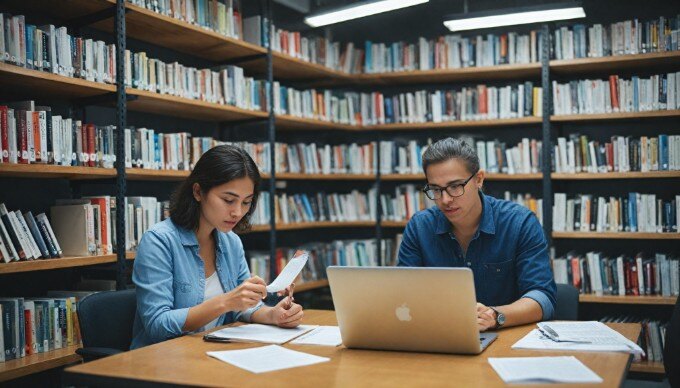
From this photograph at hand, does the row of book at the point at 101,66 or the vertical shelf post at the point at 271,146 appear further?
the vertical shelf post at the point at 271,146

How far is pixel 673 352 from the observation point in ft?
6.62

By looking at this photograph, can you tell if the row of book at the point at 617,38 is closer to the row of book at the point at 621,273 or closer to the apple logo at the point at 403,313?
the row of book at the point at 621,273

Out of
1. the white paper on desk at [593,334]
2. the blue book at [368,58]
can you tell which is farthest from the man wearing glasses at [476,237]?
the blue book at [368,58]

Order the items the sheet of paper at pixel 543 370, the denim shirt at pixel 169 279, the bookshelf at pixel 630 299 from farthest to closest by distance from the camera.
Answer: the bookshelf at pixel 630 299 → the denim shirt at pixel 169 279 → the sheet of paper at pixel 543 370

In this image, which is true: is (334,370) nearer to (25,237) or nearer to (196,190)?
(196,190)

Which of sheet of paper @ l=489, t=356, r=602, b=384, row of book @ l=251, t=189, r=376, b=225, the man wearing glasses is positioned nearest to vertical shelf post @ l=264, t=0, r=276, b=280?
row of book @ l=251, t=189, r=376, b=225

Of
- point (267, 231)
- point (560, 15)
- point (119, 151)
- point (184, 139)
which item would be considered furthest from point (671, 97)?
point (119, 151)

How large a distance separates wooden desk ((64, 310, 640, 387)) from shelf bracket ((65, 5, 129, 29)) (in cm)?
193

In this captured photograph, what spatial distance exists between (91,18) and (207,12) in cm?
75

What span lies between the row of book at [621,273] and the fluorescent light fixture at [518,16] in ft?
5.14

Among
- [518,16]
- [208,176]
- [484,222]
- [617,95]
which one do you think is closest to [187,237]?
[208,176]

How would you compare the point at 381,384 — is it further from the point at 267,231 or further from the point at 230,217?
the point at 267,231

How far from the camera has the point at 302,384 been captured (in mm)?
1542

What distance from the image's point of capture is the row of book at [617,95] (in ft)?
14.1
